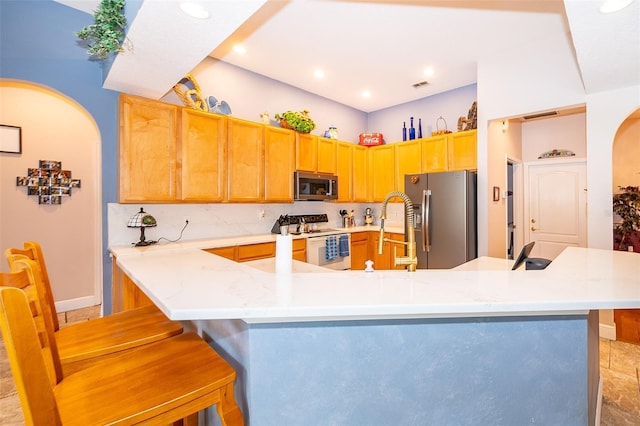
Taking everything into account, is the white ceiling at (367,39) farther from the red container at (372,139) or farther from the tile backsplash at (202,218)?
the tile backsplash at (202,218)

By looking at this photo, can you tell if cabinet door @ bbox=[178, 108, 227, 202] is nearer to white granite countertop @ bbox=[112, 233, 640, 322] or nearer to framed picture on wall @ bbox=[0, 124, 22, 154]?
white granite countertop @ bbox=[112, 233, 640, 322]

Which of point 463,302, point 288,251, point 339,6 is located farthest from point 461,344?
point 339,6

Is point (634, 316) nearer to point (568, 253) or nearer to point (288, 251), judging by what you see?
point (568, 253)

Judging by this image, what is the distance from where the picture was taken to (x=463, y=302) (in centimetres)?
96

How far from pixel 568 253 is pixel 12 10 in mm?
4519

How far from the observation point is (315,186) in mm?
4324

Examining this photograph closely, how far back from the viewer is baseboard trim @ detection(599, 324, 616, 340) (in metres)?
2.91

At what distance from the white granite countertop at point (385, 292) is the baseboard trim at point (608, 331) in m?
2.02

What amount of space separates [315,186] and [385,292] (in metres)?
3.34

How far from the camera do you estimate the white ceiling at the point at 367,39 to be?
1.84m

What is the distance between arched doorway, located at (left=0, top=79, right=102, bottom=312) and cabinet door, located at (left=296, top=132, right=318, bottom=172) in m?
2.34

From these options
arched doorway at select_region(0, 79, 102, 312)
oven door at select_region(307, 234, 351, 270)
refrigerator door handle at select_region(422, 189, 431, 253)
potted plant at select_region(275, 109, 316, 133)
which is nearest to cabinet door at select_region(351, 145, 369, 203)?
oven door at select_region(307, 234, 351, 270)

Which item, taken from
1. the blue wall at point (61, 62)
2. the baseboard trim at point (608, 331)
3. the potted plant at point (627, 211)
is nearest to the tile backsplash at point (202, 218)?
the blue wall at point (61, 62)

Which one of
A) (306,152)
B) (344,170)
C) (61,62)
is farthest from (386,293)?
(344,170)
